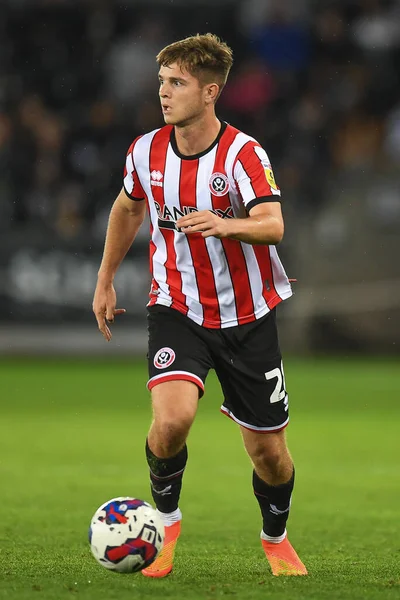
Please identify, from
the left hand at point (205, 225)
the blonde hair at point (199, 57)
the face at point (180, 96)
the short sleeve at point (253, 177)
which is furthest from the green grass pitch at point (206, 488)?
the blonde hair at point (199, 57)

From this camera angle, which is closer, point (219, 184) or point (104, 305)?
point (219, 184)

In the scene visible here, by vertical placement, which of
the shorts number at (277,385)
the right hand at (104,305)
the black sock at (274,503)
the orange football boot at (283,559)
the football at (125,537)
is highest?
the right hand at (104,305)

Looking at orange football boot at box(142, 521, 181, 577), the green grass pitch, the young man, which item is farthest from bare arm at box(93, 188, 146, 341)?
the green grass pitch

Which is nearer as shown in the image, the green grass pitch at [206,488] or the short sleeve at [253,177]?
the green grass pitch at [206,488]

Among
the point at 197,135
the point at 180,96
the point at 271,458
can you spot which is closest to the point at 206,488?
the point at 271,458

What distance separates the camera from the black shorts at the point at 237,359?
5125 millimetres

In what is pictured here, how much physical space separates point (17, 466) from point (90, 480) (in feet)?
2.51

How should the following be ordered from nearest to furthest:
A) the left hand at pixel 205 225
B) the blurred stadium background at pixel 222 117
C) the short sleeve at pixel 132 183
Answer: the left hand at pixel 205 225 < the short sleeve at pixel 132 183 < the blurred stadium background at pixel 222 117

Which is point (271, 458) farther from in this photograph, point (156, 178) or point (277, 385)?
point (156, 178)

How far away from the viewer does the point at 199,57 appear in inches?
204

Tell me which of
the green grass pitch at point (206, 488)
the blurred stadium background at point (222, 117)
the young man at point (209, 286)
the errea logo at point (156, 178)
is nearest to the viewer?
the green grass pitch at point (206, 488)

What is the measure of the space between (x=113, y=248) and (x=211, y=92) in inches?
32.0

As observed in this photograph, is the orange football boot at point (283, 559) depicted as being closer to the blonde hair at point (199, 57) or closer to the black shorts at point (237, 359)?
the black shorts at point (237, 359)

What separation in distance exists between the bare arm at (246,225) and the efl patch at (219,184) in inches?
6.1
